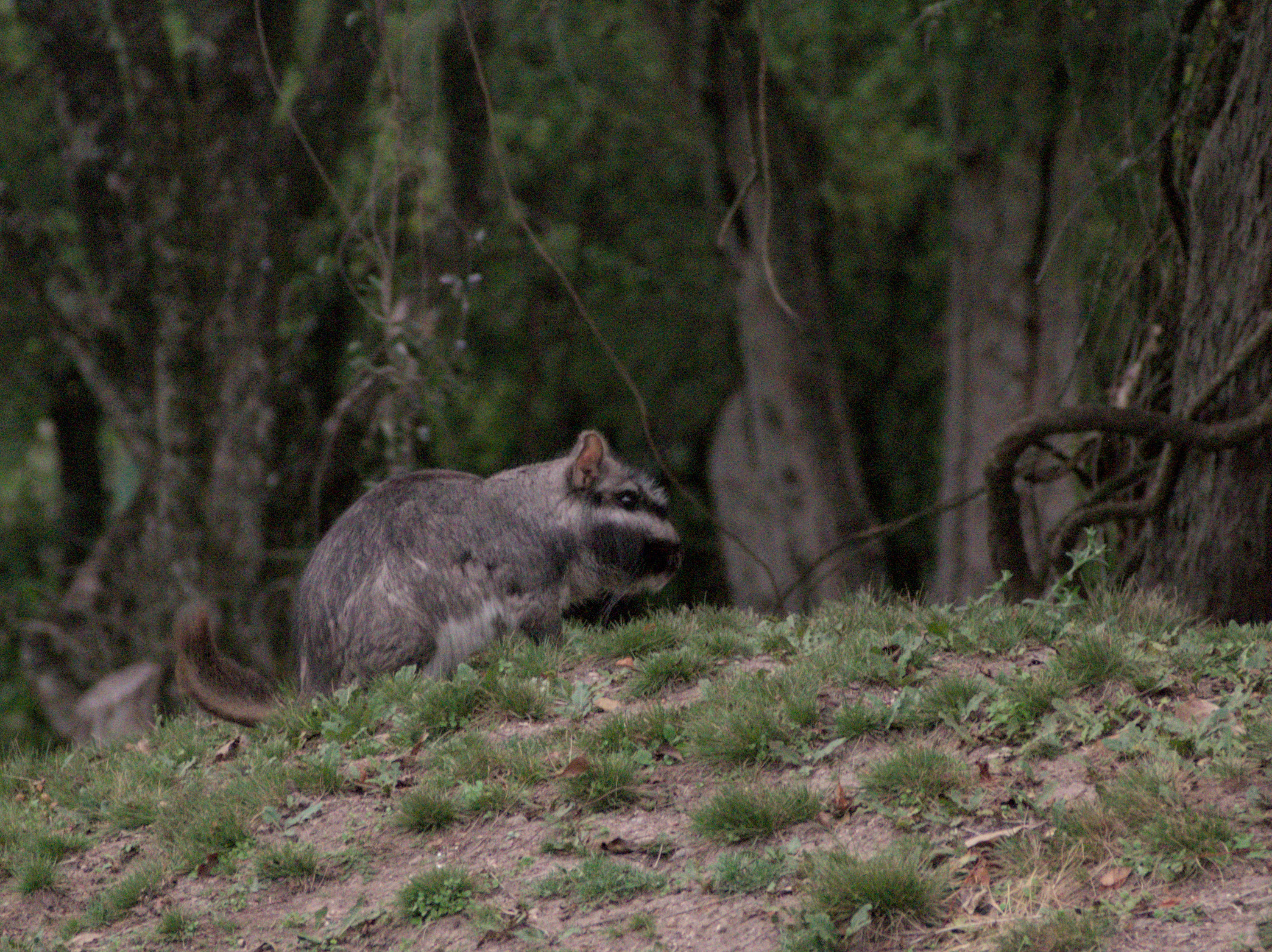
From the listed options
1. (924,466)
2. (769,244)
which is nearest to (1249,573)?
(769,244)

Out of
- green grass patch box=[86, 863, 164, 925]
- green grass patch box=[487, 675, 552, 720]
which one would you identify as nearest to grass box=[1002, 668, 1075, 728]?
green grass patch box=[487, 675, 552, 720]

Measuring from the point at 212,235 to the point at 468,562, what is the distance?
7.58m

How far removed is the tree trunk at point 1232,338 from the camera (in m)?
7.05

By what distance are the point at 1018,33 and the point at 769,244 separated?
3170 millimetres

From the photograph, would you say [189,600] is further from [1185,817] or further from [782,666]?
[1185,817]

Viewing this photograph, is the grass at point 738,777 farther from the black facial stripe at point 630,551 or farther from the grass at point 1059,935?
the black facial stripe at point 630,551

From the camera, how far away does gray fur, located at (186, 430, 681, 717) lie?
6953 mm

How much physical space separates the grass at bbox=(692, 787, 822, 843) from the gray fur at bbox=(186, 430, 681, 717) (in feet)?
6.98

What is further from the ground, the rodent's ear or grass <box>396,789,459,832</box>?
the rodent's ear

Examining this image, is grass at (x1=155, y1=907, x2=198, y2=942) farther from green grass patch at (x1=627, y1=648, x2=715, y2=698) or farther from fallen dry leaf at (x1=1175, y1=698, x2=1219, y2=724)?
fallen dry leaf at (x1=1175, y1=698, x2=1219, y2=724)

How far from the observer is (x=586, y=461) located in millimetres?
7820

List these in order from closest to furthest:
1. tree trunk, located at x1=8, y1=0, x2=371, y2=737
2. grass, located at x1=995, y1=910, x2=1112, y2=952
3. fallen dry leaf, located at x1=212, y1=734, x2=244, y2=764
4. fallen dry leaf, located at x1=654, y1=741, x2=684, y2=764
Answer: grass, located at x1=995, y1=910, x2=1112, y2=952
fallen dry leaf, located at x1=654, y1=741, x2=684, y2=764
fallen dry leaf, located at x1=212, y1=734, x2=244, y2=764
tree trunk, located at x1=8, y1=0, x2=371, y2=737

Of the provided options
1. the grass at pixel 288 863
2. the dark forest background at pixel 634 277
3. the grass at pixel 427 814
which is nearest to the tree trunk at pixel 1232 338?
the dark forest background at pixel 634 277

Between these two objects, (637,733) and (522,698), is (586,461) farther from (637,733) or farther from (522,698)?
(637,733)
